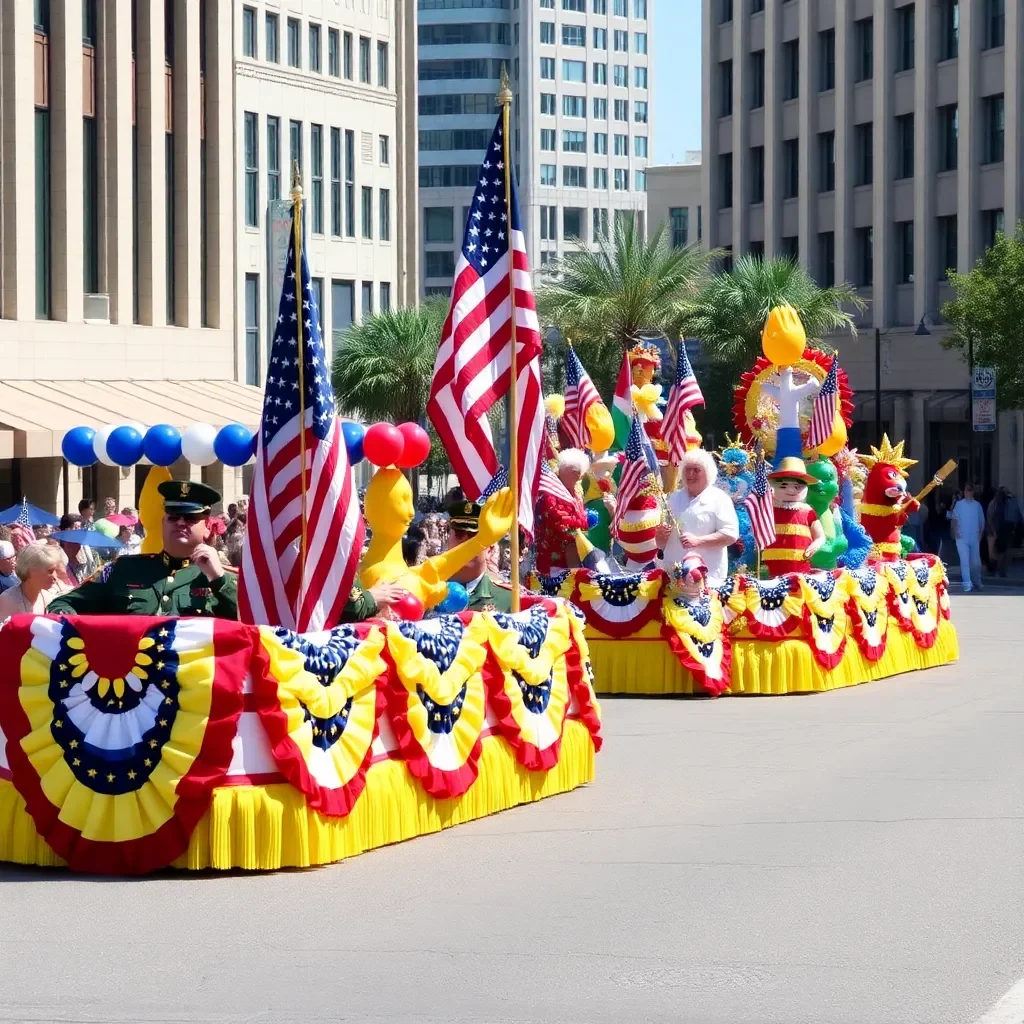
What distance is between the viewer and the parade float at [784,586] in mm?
17266

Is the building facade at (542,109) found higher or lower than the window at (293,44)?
higher

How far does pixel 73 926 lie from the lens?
829 centimetres

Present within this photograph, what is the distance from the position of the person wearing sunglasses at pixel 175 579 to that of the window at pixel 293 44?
47.3 meters

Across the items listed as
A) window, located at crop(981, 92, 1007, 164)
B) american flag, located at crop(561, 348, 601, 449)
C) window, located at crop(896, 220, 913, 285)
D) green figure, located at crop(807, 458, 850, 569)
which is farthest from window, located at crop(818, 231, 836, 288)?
green figure, located at crop(807, 458, 850, 569)

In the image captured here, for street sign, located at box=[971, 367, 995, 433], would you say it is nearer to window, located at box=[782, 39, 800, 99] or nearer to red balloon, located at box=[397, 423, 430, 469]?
window, located at box=[782, 39, 800, 99]

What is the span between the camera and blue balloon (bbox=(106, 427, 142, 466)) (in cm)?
1279

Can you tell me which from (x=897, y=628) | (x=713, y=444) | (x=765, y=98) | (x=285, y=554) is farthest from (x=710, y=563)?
(x=765, y=98)

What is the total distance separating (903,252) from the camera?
6088 centimetres

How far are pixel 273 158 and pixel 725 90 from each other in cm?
1913

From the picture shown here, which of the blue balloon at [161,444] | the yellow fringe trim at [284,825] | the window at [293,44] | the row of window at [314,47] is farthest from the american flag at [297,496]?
the window at [293,44]

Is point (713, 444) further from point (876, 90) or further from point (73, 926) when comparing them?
point (73, 926)

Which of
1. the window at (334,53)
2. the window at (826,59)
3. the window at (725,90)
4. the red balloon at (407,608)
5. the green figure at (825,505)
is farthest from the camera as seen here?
the window at (725,90)

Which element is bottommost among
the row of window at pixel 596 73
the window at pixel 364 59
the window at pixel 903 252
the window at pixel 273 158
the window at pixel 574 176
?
the window at pixel 903 252

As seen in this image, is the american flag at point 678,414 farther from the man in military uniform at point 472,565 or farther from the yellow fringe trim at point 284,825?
the yellow fringe trim at point 284,825
